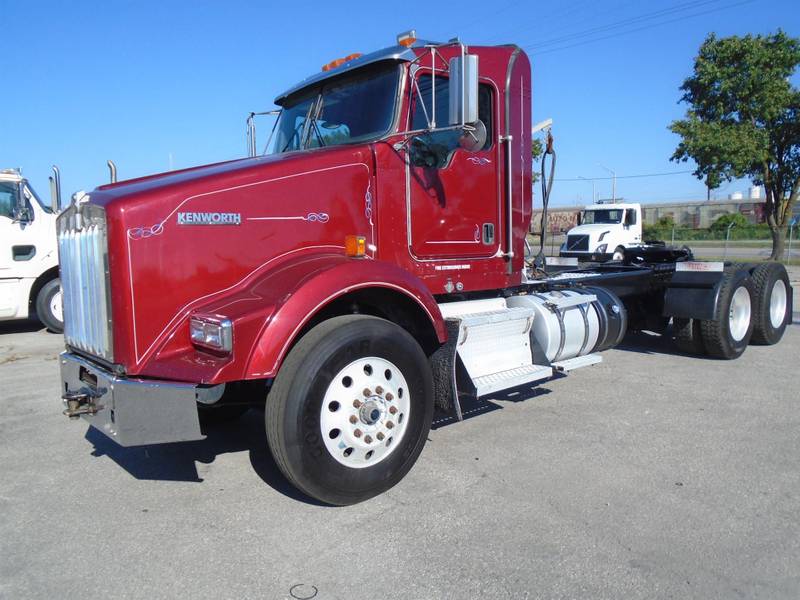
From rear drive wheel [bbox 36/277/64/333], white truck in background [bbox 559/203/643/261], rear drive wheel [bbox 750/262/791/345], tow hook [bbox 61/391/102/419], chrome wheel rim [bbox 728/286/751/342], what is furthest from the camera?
white truck in background [bbox 559/203/643/261]

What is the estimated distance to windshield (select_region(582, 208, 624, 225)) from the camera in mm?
23406

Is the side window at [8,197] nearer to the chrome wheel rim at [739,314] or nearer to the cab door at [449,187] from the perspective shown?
the cab door at [449,187]

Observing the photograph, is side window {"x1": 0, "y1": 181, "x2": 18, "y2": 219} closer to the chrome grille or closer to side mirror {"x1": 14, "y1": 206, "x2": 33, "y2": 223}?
side mirror {"x1": 14, "y1": 206, "x2": 33, "y2": 223}

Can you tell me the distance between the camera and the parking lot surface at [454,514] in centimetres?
298

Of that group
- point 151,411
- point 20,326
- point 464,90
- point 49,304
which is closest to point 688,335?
point 464,90

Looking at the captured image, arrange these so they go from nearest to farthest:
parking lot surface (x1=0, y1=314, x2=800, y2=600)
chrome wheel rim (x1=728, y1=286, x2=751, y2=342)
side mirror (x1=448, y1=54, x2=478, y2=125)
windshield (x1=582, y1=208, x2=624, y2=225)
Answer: parking lot surface (x1=0, y1=314, x2=800, y2=600)
side mirror (x1=448, y1=54, x2=478, y2=125)
chrome wheel rim (x1=728, y1=286, x2=751, y2=342)
windshield (x1=582, y1=208, x2=624, y2=225)

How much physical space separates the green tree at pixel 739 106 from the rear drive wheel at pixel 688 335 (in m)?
15.2

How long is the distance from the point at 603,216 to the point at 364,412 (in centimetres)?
2178

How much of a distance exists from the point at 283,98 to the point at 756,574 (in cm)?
464

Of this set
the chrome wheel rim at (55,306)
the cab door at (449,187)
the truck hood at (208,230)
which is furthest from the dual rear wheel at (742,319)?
the chrome wheel rim at (55,306)

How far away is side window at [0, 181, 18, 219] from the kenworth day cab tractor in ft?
23.2

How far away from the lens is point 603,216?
23812mm

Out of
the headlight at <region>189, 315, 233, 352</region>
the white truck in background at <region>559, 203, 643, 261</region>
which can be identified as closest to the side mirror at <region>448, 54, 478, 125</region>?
the headlight at <region>189, 315, 233, 352</region>

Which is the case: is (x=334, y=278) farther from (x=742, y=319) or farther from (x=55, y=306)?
(x=55, y=306)
